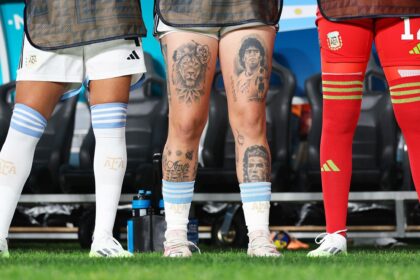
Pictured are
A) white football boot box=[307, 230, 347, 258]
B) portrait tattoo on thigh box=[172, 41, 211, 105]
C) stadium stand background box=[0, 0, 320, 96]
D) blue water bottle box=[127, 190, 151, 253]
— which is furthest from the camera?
stadium stand background box=[0, 0, 320, 96]

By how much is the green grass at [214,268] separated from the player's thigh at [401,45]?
31.6 inches

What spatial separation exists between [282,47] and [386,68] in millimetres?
3376

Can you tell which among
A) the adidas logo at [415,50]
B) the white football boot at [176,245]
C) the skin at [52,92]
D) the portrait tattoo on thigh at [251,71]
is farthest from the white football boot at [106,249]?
the adidas logo at [415,50]

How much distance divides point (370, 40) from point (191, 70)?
0.78 meters

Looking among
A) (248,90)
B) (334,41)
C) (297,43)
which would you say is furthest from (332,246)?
(297,43)

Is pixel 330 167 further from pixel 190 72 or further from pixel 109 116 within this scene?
pixel 109 116

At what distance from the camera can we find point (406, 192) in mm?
5793

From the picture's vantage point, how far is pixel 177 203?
11.7ft

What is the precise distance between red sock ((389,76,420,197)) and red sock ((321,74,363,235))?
0.15 meters

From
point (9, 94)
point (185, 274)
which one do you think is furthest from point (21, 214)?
point (185, 274)

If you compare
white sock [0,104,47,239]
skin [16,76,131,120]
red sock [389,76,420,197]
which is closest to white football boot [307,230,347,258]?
red sock [389,76,420,197]

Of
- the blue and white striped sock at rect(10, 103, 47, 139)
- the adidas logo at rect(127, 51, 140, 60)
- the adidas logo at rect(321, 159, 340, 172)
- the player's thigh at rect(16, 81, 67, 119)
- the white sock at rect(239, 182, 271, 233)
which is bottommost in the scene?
the white sock at rect(239, 182, 271, 233)

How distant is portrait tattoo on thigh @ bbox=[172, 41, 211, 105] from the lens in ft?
11.6

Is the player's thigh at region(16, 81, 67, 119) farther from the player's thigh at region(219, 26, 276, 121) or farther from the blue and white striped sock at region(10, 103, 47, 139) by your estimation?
the player's thigh at region(219, 26, 276, 121)
